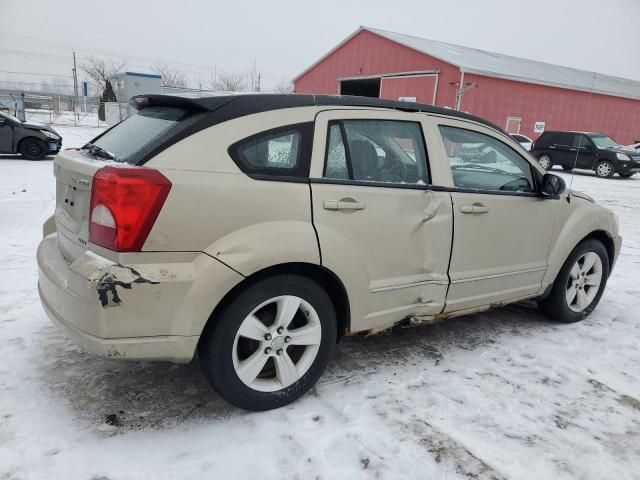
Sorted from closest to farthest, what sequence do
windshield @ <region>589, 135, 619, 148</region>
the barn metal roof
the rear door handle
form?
1. the rear door handle
2. windshield @ <region>589, 135, 619, 148</region>
3. the barn metal roof

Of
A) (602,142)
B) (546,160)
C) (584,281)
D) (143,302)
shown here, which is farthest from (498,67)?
(143,302)

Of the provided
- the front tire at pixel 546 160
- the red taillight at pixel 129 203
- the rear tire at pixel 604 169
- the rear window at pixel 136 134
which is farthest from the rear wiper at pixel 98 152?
the rear tire at pixel 604 169

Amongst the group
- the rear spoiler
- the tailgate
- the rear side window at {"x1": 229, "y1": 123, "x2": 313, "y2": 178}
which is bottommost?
the tailgate

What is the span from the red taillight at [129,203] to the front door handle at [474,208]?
1.92 metres

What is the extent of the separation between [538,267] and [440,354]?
1085 mm

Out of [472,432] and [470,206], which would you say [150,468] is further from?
[470,206]

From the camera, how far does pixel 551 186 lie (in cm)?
379

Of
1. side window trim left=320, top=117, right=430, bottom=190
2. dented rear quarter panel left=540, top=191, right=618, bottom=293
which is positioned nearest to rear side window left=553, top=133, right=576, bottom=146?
dented rear quarter panel left=540, top=191, right=618, bottom=293

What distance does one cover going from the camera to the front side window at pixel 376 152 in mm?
2846

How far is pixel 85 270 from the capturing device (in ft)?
7.67

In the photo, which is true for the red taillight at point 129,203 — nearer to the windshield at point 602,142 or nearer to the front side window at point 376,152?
the front side window at point 376,152

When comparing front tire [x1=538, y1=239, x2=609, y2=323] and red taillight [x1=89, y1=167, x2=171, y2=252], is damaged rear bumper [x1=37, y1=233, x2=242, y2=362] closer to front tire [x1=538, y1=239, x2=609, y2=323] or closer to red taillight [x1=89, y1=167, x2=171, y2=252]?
red taillight [x1=89, y1=167, x2=171, y2=252]

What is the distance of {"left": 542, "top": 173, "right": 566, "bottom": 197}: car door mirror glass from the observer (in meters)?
3.79

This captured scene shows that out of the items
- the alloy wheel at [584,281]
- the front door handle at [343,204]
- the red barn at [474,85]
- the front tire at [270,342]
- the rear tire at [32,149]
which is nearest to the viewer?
the front tire at [270,342]
